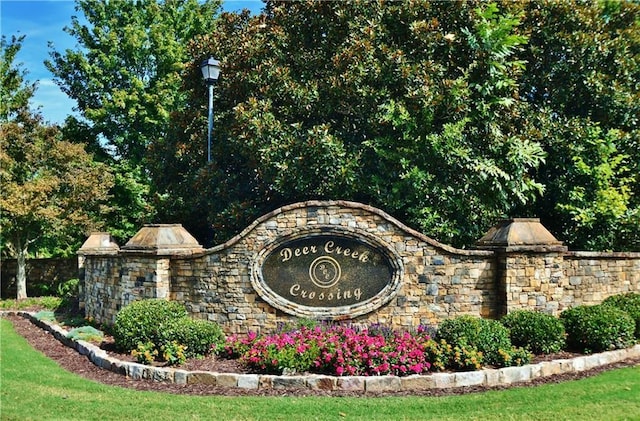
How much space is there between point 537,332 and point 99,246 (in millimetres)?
11618

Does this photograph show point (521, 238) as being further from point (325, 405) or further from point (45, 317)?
point (45, 317)

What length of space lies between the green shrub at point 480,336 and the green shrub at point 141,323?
495 cm

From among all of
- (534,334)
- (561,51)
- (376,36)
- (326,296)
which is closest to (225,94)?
(376,36)

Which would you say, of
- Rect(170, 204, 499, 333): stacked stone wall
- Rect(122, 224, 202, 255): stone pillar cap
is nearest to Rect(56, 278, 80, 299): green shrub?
Rect(122, 224, 202, 255): stone pillar cap

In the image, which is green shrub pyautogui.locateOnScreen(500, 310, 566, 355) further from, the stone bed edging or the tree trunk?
the tree trunk

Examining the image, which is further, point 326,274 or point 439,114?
point 439,114

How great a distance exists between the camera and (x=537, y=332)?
980 cm

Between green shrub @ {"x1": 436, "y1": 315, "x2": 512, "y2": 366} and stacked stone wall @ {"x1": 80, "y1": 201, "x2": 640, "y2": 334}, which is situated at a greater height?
stacked stone wall @ {"x1": 80, "y1": 201, "x2": 640, "y2": 334}

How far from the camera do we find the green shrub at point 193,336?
9695 millimetres

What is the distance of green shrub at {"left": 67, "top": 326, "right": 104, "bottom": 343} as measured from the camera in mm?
11516

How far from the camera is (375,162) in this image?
1424 centimetres

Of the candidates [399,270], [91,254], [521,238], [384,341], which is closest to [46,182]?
[91,254]

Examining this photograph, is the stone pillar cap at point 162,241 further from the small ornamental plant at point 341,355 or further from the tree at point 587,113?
the tree at point 587,113

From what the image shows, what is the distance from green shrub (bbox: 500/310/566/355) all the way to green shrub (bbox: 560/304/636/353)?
0.31 meters
